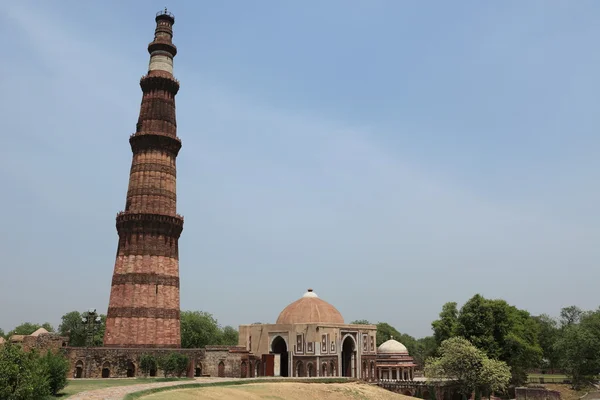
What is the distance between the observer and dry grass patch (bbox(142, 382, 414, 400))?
1377 inches

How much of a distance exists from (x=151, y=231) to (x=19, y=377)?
26.9 metres

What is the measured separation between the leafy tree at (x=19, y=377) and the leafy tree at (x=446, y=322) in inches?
1963

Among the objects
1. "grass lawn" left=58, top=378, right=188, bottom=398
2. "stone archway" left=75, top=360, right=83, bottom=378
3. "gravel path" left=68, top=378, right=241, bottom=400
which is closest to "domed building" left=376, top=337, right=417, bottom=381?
"grass lawn" left=58, top=378, right=188, bottom=398

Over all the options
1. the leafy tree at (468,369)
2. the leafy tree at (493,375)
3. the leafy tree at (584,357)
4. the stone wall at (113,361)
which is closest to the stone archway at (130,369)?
the stone wall at (113,361)

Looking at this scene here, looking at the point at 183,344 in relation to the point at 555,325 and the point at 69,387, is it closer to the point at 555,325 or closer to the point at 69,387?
the point at 69,387

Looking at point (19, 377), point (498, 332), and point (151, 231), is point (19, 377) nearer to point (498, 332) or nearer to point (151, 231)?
point (151, 231)

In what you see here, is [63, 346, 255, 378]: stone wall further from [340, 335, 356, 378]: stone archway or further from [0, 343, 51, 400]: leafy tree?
[0, 343, 51, 400]: leafy tree

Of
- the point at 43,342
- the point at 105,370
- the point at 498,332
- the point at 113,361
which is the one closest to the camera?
the point at 43,342

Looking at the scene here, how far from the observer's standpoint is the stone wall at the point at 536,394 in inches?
2164

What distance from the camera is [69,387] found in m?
34.7

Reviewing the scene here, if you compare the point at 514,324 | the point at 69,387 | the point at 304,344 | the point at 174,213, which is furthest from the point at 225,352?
the point at 514,324

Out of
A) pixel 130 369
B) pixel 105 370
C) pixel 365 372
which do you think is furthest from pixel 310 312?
pixel 105 370

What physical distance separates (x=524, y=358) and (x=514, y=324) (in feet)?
12.8

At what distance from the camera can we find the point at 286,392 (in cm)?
4247
